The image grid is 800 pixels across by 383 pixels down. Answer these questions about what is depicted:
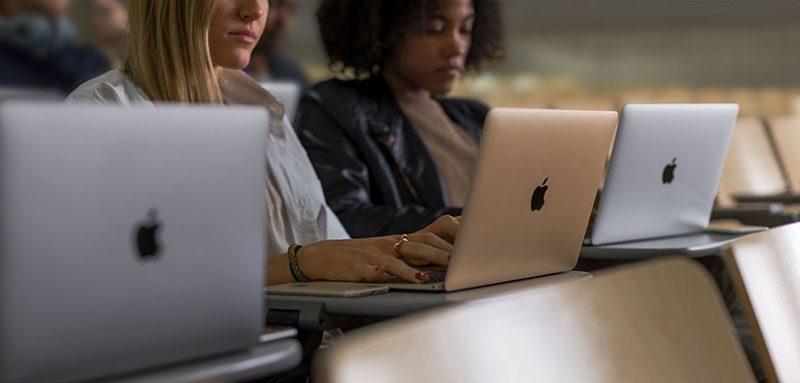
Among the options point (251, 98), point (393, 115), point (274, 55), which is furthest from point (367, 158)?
point (274, 55)

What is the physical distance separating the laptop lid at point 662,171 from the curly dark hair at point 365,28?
867mm

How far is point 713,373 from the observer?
3.55 feet

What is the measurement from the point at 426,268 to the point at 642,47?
11246mm

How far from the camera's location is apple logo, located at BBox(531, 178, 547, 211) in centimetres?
181

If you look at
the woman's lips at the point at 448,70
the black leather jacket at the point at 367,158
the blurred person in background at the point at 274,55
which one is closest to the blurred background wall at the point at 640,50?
the blurred person in background at the point at 274,55

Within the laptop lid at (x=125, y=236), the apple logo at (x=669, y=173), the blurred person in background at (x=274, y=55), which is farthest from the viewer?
the blurred person in background at (x=274, y=55)

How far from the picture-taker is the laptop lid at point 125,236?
3.57ft

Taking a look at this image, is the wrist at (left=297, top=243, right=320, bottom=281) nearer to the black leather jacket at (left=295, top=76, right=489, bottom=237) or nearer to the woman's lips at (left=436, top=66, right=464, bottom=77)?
the black leather jacket at (left=295, top=76, right=489, bottom=237)

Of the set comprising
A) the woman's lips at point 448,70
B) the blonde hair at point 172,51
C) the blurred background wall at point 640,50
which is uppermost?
the blonde hair at point 172,51

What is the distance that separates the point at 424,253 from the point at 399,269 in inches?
3.0

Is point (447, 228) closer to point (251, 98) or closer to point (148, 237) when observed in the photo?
point (251, 98)

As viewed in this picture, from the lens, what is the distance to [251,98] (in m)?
2.19

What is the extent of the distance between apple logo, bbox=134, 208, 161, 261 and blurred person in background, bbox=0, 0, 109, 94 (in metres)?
3.99

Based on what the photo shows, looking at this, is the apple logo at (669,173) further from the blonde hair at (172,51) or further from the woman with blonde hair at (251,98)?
the blonde hair at (172,51)
